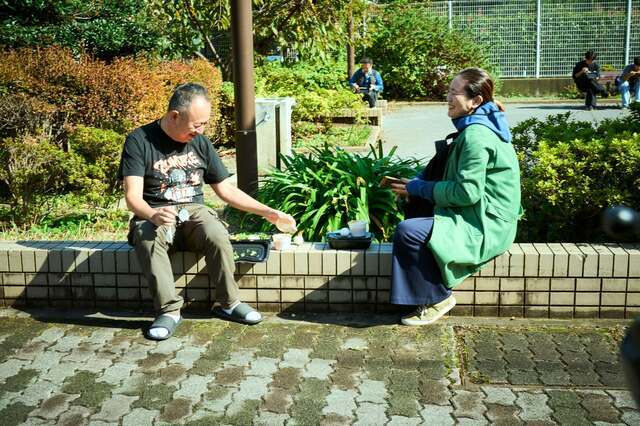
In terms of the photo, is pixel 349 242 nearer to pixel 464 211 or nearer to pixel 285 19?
pixel 464 211

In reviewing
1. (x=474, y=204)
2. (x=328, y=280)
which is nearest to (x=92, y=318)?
(x=328, y=280)

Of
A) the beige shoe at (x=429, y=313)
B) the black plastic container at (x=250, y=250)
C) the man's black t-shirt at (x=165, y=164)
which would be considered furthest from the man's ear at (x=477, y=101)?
the man's black t-shirt at (x=165, y=164)

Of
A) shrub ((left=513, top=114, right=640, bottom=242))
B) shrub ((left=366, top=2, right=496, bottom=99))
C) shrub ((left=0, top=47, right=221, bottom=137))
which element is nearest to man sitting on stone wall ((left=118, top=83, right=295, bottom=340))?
shrub ((left=513, top=114, right=640, bottom=242))

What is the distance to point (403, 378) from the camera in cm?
407

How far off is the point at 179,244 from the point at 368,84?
41.8 feet

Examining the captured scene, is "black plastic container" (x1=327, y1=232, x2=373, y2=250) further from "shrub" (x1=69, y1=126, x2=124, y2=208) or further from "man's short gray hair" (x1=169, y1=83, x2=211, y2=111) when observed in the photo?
"shrub" (x1=69, y1=126, x2=124, y2=208)

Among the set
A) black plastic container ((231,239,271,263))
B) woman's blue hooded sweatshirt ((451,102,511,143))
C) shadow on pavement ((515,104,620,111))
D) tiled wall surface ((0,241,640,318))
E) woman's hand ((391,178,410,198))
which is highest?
woman's blue hooded sweatshirt ((451,102,511,143))

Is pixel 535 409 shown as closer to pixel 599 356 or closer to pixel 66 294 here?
pixel 599 356

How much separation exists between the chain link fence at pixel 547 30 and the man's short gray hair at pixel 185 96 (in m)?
18.8

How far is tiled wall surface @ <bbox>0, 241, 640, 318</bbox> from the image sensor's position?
4.76 meters

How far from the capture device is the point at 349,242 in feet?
16.3

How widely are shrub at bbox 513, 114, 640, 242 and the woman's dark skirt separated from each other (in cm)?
105

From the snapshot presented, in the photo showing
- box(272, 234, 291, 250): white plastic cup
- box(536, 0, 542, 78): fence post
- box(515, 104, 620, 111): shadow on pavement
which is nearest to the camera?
box(272, 234, 291, 250): white plastic cup

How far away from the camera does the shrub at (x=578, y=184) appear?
5137 mm
